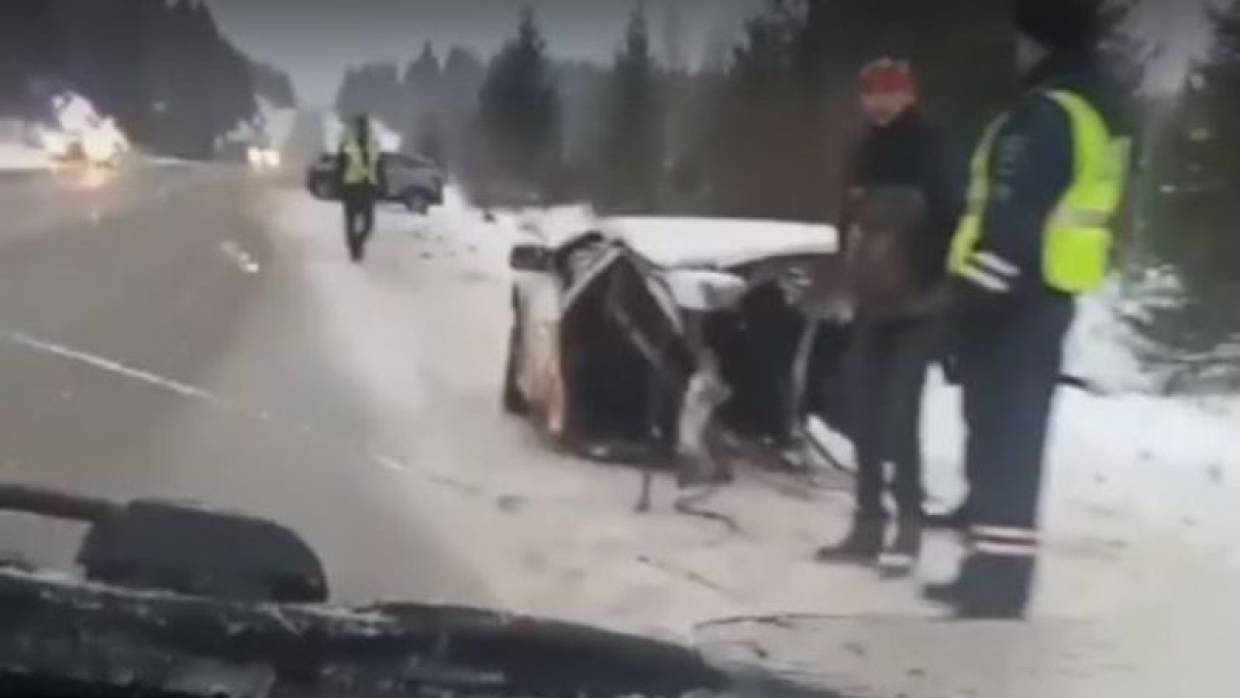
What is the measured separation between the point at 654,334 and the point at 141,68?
1.33 feet

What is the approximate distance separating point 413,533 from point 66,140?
37 centimetres

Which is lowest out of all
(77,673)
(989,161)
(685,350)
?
(77,673)

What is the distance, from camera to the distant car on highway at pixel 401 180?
147cm

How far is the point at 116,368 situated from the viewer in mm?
1511

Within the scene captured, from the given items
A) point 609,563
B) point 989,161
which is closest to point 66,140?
point 609,563

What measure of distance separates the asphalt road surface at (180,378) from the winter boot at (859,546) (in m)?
0.24

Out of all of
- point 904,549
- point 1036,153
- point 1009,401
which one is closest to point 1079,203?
point 1036,153

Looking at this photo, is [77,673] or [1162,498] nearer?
[77,673]

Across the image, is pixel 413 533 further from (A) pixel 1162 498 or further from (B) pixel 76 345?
(A) pixel 1162 498

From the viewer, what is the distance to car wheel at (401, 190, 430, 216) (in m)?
1.47

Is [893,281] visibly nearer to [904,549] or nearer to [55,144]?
[904,549]

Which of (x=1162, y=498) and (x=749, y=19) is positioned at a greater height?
(x=749, y=19)

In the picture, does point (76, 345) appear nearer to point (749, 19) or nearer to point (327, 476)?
point (327, 476)

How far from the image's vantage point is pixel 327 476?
1.49 m
